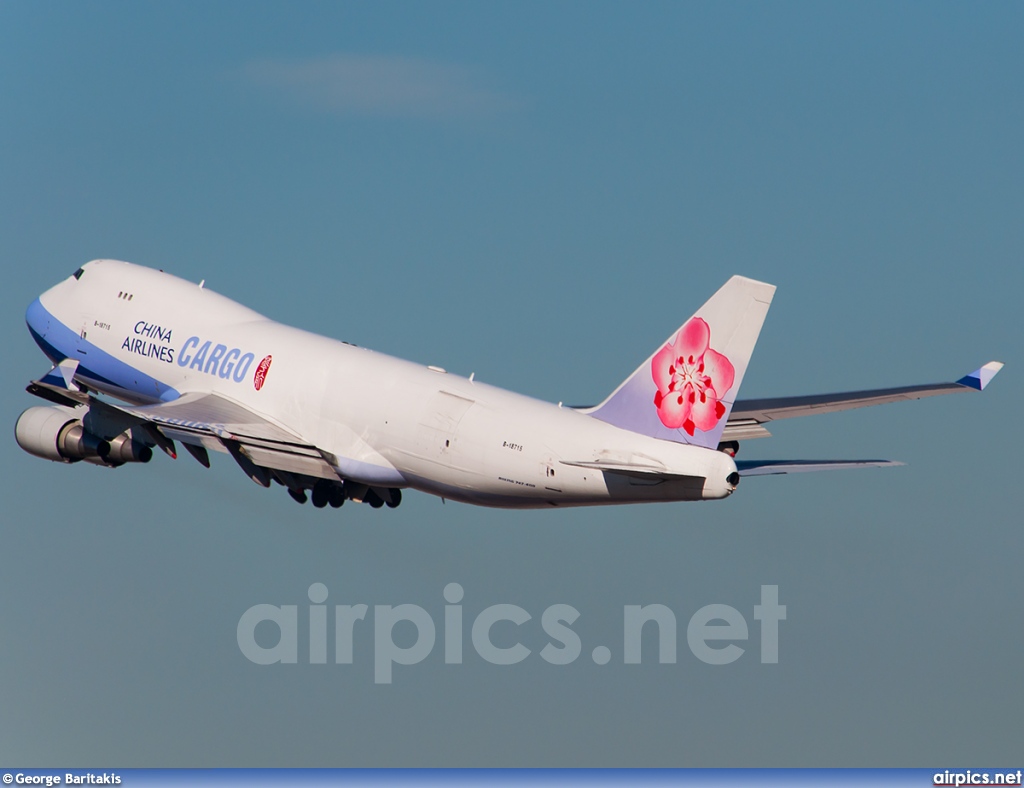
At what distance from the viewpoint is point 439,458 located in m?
48.3

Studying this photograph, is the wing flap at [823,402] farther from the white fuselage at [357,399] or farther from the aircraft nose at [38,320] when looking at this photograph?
the aircraft nose at [38,320]

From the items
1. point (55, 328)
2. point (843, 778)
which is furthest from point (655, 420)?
point (55, 328)

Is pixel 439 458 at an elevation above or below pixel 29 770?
above

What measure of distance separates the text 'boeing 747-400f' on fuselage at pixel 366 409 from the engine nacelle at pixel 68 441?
0.15ft

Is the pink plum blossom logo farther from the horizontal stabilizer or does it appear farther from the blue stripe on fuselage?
the blue stripe on fuselage

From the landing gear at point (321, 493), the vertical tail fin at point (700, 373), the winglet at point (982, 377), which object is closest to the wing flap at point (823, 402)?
the winglet at point (982, 377)

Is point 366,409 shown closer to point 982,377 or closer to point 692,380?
point 692,380

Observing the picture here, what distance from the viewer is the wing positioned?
Answer: 156ft

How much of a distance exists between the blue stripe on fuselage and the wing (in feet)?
51.8

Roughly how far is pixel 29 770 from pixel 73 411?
1216 centimetres

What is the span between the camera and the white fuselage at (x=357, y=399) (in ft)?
148

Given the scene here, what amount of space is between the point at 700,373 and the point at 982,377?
796cm

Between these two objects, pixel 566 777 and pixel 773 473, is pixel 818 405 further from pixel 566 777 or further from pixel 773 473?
pixel 566 777

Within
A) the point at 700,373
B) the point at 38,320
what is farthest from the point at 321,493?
the point at 700,373
